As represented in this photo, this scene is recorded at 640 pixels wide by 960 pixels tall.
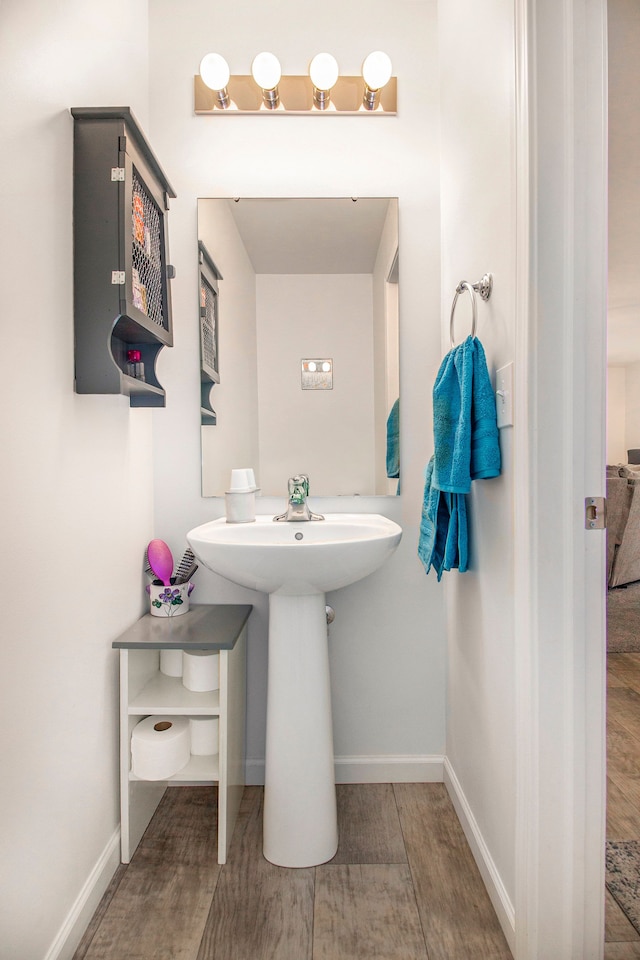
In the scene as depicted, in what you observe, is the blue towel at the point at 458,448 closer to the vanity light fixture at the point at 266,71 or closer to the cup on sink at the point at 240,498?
the cup on sink at the point at 240,498

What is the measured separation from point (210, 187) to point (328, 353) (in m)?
0.65

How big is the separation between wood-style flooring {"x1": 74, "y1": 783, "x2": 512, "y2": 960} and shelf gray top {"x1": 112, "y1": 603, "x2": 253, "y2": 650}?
0.58 metres

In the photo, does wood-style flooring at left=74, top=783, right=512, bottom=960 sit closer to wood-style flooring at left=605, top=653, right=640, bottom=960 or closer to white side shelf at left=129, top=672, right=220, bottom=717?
wood-style flooring at left=605, top=653, right=640, bottom=960

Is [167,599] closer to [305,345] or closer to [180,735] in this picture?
[180,735]

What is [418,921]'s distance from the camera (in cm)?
135

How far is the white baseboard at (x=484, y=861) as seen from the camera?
1.27 meters

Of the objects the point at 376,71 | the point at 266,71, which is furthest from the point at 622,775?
the point at 266,71

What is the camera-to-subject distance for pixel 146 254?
1519 millimetres

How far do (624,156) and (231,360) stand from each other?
5.31ft

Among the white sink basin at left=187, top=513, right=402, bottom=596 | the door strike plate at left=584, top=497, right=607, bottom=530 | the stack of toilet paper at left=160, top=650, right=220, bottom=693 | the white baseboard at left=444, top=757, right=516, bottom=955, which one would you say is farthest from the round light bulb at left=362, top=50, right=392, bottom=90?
the white baseboard at left=444, top=757, right=516, bottom=955

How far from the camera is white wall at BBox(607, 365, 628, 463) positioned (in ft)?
22.3

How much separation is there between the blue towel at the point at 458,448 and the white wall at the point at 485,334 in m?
0.04

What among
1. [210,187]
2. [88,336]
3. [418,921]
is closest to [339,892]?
[418,921]

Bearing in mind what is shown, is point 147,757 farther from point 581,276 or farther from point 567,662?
point 581,276
